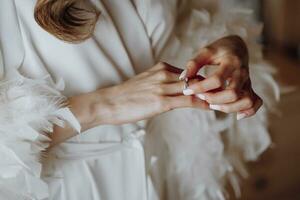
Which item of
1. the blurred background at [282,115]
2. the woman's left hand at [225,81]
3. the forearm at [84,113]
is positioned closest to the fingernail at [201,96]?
the woman's left hand at [225,81]

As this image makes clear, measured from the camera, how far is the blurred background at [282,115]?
61.8 inches

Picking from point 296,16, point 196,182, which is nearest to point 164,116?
point 196,182

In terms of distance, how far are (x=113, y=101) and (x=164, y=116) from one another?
212mm

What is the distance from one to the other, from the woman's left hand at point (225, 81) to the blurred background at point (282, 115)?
707mm

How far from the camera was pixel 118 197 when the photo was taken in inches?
32.1

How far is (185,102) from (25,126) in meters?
0.21

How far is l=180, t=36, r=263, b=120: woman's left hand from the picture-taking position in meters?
0.64

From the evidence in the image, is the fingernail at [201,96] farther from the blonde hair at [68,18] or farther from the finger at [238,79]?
the blonde hair at [68,18]

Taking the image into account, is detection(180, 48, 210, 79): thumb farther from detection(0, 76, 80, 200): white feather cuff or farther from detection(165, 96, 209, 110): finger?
detection(0, 76, 80, 200): white feather cuff

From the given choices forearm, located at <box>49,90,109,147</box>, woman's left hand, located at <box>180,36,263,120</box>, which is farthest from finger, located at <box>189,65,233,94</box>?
forearm, located at <box>49,90,109,147</box>

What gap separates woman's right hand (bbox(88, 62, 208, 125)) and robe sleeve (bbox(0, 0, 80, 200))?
0.05 meters

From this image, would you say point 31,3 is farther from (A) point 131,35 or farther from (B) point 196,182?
(B) point 196,182

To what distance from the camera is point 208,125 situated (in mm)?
911

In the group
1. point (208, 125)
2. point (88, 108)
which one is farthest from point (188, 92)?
point (208, 125)
